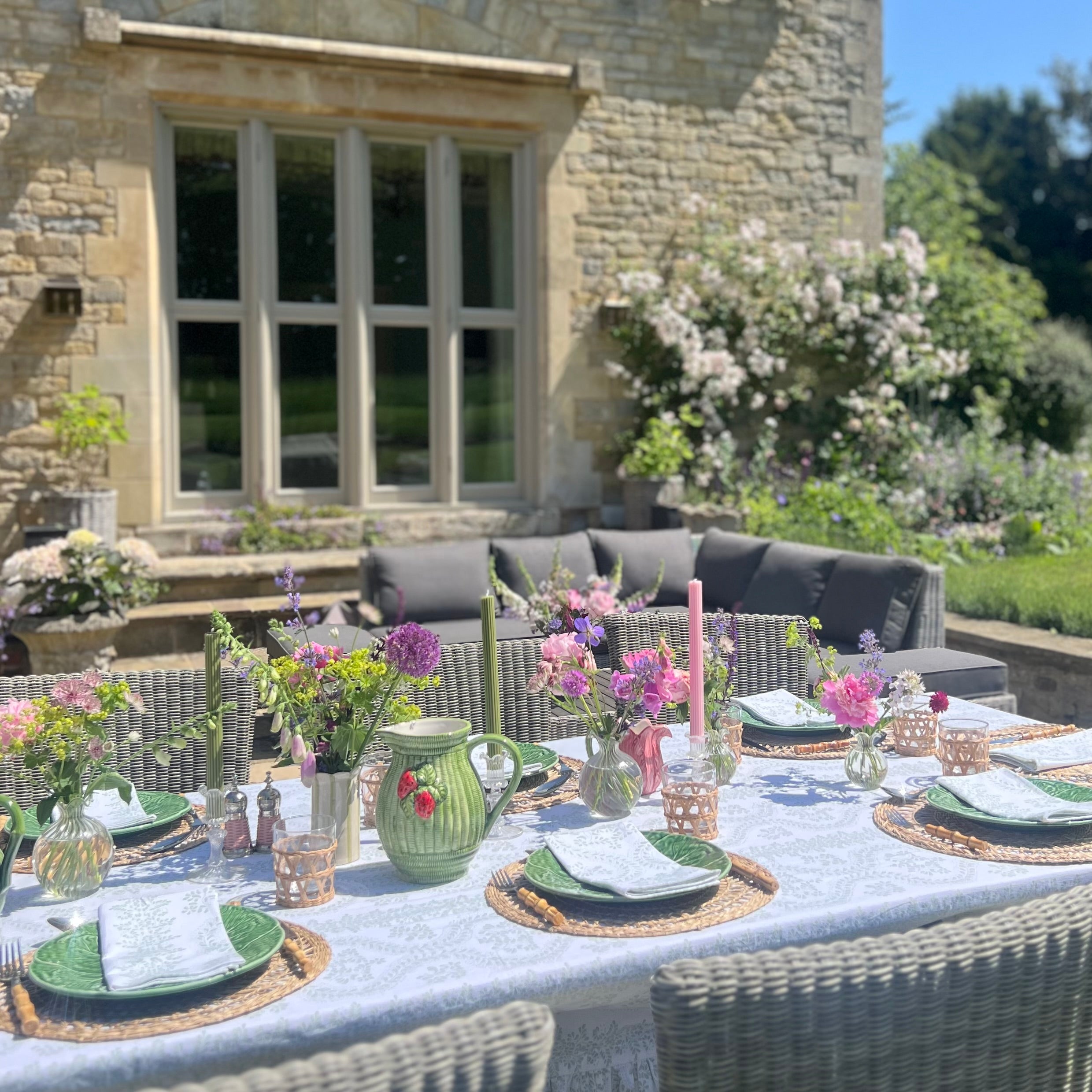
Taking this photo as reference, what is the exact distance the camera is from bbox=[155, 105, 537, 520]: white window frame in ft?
24.0

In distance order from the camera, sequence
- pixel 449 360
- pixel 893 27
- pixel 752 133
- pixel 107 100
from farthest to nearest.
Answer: pixel 893 27 < pixel 752 133 < pixel 449 360 < pixel 107 100

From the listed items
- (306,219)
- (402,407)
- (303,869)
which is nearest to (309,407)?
(402,407)

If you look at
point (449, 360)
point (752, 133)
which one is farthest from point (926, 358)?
point (449, 360)

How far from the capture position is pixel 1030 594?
5.58 m

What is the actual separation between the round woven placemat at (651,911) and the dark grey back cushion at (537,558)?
3990mm

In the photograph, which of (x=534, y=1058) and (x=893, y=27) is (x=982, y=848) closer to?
(x=534, y=1058)

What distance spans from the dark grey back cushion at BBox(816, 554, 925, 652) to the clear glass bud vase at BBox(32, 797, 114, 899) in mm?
3409

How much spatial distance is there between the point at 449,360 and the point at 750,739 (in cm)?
566

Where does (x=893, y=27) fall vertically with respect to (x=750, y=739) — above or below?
above

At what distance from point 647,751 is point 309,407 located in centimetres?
582

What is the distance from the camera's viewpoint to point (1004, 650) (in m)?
5.06

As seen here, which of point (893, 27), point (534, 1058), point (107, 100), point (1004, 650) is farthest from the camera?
point (893, 27)

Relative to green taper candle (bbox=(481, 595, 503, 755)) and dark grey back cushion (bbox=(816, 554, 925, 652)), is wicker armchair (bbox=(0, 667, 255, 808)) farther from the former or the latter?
dark grey back cushion (bbox=(816, 554, 925, 652))

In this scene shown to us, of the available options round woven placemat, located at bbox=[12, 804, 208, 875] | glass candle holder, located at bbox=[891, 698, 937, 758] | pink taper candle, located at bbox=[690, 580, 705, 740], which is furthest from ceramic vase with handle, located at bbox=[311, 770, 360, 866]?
glass candle holder, located at bbox=[891, 698, 937, 758]
